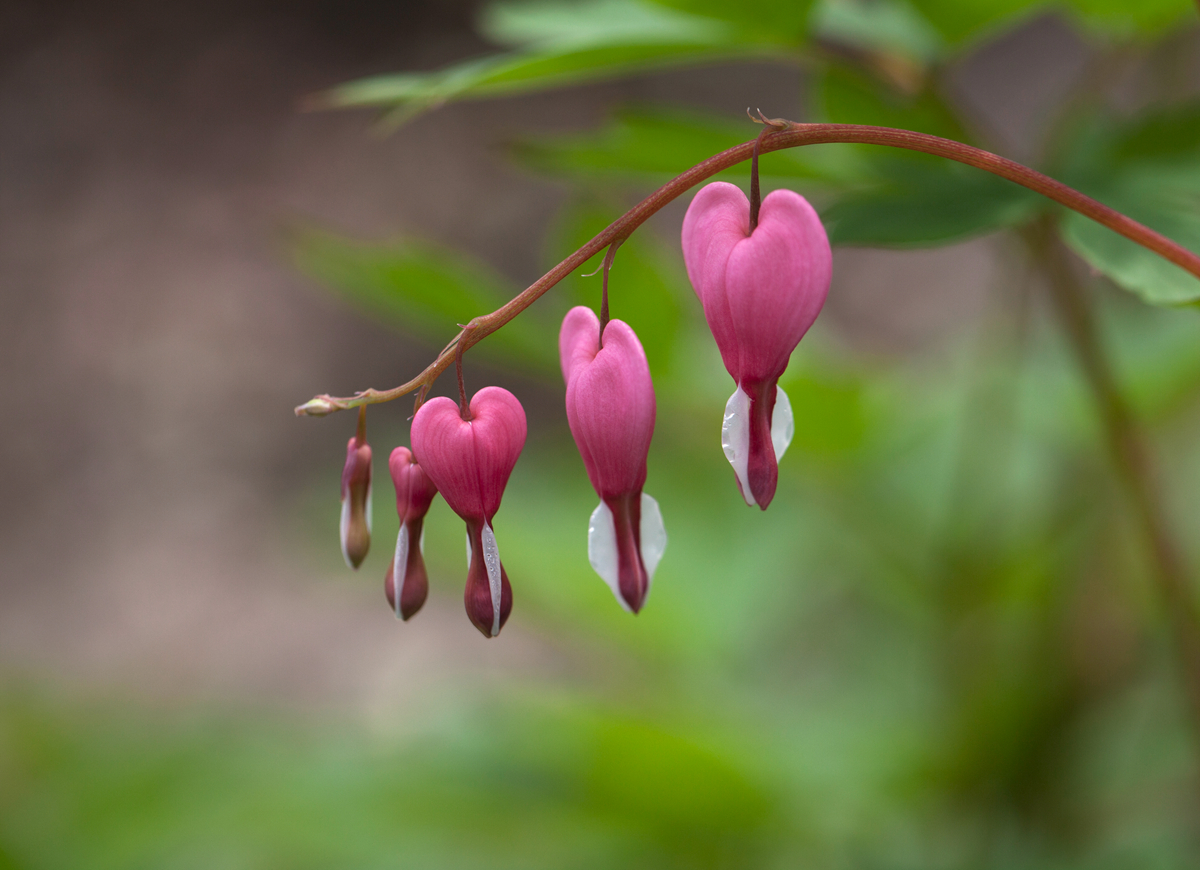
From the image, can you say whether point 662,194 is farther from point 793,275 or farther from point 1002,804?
point 1002,804

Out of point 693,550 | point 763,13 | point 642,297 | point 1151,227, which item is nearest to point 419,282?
point 642,297

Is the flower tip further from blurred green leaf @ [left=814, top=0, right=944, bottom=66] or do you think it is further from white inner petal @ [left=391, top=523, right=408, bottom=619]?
blurred green leaf @ [left=814, top=0, right=944, bottom=66]

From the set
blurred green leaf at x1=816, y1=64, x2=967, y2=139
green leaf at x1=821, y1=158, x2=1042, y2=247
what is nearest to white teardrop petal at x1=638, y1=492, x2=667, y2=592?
green leaf at x1=821, y1=158, x2=1042, y2=247

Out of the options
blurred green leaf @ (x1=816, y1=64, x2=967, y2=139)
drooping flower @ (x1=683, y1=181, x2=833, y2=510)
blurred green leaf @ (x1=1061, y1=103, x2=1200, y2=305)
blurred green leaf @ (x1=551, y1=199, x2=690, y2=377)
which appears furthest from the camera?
blurred green leaf @ (x1=551, y1=199, x2=690, y2=377)

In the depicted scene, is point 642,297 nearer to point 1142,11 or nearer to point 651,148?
point 651,148

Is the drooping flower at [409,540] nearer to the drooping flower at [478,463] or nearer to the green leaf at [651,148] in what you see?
the drooping flower at [478,463]

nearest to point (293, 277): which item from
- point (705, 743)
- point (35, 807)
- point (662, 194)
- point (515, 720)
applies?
point (35, 807)

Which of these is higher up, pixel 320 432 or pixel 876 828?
pixel 320 432
